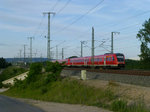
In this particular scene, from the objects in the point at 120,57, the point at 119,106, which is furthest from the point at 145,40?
the point at 119,106

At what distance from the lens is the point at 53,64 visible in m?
34.3

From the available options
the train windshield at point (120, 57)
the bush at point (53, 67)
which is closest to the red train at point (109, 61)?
the train windshield at point (120, 57)

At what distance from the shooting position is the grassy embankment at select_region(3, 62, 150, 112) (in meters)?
14.3

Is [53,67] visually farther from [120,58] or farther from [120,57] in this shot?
[120,57]

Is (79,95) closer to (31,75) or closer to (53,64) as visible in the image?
(53,64)

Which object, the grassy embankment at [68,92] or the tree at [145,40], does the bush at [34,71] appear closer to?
the grassy embankment at [68,92]

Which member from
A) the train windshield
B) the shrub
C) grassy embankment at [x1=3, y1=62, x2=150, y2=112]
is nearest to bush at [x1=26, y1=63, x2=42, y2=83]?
grassy embankment at [x1=3, y1=62, x2=150, y2=112]

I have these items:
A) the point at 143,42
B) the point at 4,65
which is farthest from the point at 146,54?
the point at 4,65

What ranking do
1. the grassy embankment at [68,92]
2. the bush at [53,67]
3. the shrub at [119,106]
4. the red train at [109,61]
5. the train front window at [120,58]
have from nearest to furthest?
the shrub at [119,106]
the grassy embankment at [68,92]
the bush at [53,67]
the red train at [109,61]
the train front window at [120,58]

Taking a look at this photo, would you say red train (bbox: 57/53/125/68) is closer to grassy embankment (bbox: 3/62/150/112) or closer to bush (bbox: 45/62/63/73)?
bush (bbox: 45/62/63/73)

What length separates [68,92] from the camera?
82.8 feet

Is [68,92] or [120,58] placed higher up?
[120,58]

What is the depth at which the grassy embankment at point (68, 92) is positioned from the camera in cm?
1431

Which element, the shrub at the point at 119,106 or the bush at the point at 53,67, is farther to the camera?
the bush at the point at 53,67
